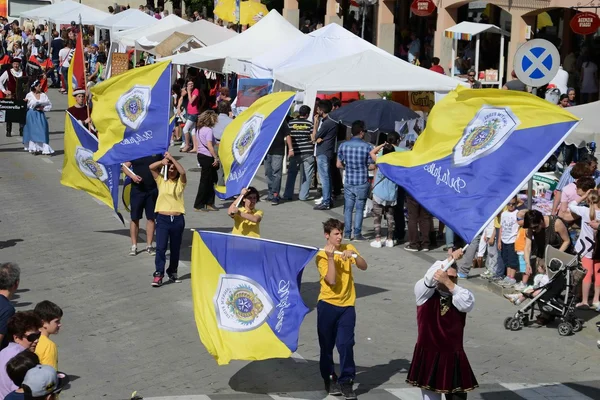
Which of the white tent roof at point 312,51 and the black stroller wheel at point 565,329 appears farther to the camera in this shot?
the white tent roof at point 312,51

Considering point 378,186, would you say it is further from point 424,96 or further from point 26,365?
point 26,365

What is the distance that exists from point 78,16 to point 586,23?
22098 mm

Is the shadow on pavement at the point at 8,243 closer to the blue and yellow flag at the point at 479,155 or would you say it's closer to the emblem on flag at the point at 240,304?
the emblem on flag at the point at 240,304

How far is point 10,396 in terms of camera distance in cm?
733

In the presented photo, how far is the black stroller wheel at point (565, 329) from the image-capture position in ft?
42.0

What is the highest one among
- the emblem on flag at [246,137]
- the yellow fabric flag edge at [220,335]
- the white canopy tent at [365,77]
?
the white canopy tent at [365,77]

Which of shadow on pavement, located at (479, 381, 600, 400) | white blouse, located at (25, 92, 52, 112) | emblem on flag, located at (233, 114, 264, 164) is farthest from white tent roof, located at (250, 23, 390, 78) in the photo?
shadow on pavement, located at (479, 381, 600, 400)

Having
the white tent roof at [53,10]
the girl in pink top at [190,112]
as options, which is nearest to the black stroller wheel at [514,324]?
the girl in pink top at [190,112]

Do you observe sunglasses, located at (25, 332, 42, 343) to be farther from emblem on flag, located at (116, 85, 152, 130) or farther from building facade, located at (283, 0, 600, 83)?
building facade, located at (283, 0, 600, 83)

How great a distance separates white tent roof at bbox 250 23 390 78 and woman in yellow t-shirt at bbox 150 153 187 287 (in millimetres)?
8113

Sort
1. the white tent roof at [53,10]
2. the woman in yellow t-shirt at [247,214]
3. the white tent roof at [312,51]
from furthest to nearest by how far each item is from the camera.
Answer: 1. the white tent roof at [53,10]
2. the white tent roof at [312,51]
3. the woman in yellow t-shirt at [247,214]

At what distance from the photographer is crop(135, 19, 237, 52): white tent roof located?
1132 inches

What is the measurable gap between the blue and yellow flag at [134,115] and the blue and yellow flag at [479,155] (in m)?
5.53

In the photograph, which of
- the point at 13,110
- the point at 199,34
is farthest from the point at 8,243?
the point at 199,34
